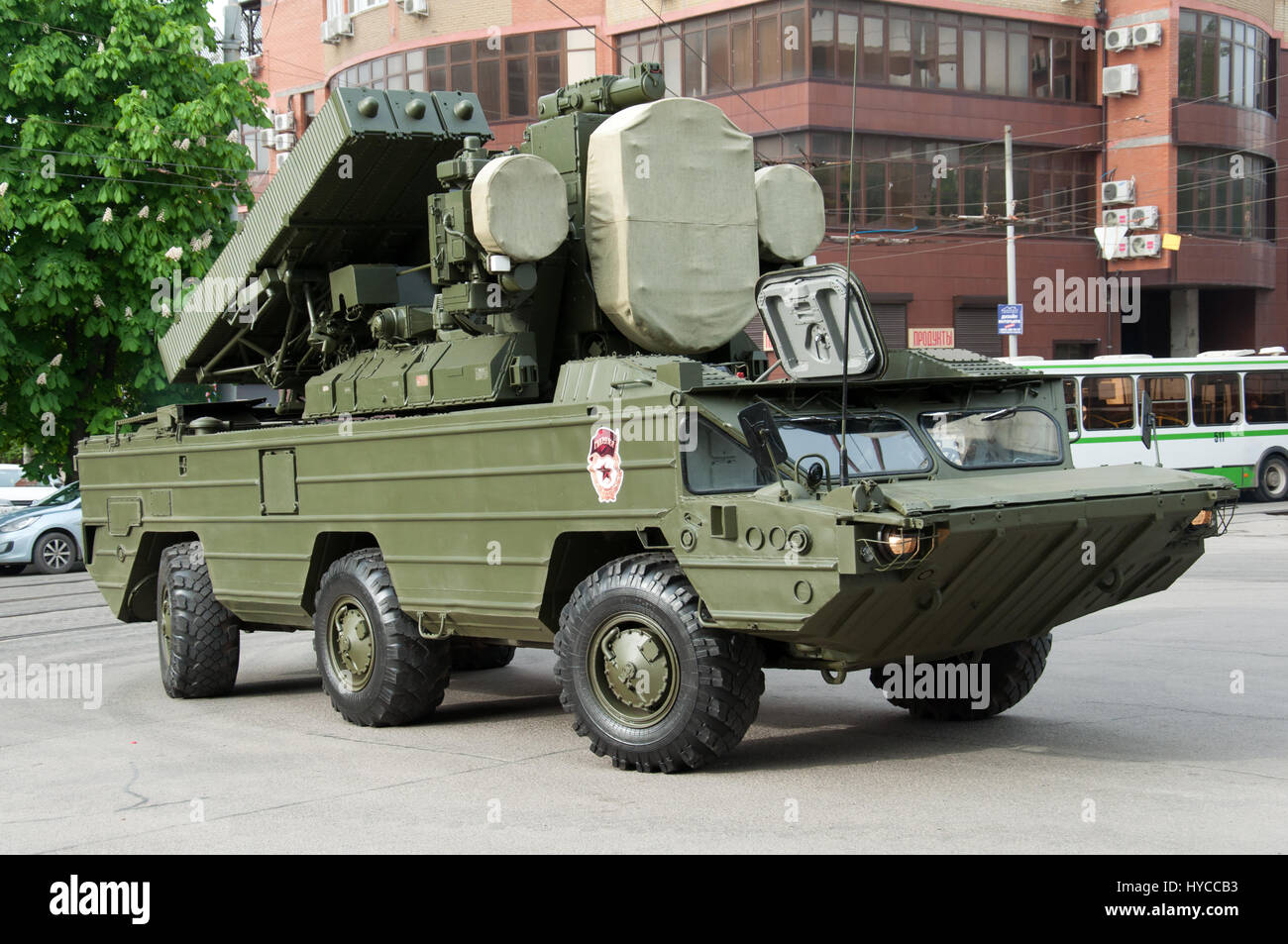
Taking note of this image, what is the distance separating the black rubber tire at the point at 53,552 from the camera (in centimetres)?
2278

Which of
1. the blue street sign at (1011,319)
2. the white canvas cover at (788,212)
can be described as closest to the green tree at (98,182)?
the blue street sign at (1011,319)

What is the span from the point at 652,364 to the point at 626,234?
1.26m

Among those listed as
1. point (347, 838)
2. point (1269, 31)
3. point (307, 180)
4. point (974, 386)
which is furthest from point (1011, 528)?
point (1269, 31)

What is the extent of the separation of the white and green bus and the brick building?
25.9ft

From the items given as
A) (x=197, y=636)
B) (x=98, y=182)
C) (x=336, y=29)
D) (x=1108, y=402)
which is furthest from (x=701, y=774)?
(x=336, y=29)

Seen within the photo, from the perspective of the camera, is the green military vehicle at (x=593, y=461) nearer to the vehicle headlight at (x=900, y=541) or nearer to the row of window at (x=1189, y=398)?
the vehicle headlight at (x=900, y=541)

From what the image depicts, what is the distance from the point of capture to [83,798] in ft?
24.7

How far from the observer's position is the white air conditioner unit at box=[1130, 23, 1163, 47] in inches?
1531

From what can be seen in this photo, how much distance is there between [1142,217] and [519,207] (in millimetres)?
32749

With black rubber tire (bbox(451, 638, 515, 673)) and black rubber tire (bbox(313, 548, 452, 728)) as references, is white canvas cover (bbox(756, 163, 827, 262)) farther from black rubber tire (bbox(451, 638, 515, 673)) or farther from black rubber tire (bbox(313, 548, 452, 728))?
black rubber tire (bbox(451, 638, 515, 673))

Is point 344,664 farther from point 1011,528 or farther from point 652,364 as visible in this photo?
point 1011,528

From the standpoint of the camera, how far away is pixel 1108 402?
92.4 ft

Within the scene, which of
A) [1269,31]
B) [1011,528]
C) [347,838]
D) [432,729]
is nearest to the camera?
[347,838]

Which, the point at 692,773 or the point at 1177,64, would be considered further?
the point at 1177,64
